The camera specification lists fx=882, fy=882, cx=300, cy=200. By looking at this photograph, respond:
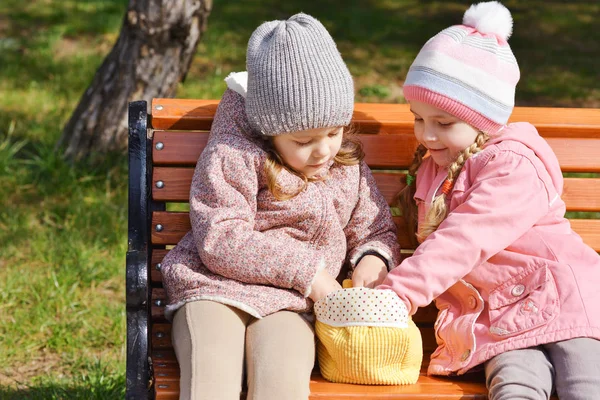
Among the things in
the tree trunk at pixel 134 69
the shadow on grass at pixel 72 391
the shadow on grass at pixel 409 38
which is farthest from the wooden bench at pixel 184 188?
the shadow on grass at pixel 409 38

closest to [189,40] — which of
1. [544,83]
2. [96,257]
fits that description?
[96,257]

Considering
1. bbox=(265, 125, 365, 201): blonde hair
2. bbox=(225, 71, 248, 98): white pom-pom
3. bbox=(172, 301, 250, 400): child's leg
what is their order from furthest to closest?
bbox=(225, 71, 248, 98): white pom-pom, bbox=(265, 125, 365, 201): blonde hair, bbox=(172, 301, 250, 400): child's leg

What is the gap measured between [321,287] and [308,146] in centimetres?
43

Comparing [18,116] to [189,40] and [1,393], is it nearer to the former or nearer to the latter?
[189,40]

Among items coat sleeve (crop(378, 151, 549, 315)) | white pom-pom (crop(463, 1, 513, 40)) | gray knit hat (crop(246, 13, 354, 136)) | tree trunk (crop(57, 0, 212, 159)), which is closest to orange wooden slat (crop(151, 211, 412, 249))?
gray knit hat (crop(246, 13, 354, 136))

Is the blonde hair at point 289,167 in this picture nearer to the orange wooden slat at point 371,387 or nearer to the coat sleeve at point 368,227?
the coat sleeve at point 368,227

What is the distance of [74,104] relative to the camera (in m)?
6.31

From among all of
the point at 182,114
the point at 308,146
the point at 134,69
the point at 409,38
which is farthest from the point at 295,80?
the point at 409,38

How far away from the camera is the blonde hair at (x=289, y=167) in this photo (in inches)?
106

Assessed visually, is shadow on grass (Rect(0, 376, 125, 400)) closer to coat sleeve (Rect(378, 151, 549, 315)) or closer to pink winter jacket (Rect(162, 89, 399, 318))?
pink winter jacket (Rect(162, 89, 399, 318))

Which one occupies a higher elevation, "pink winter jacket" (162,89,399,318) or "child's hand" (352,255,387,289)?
"pink winter jacket" (162,89,399,318)

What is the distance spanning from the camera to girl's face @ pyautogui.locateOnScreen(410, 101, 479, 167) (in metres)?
2.71

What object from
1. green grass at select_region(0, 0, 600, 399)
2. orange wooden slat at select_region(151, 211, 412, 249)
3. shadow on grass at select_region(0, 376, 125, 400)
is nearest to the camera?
orange wooden slat at select_region(151, 211, 412, 249)

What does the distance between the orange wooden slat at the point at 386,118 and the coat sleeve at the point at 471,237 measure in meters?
0.53
